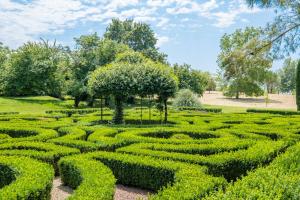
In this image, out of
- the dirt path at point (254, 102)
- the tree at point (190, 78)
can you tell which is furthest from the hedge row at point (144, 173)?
the dirt path at point (254, 102)

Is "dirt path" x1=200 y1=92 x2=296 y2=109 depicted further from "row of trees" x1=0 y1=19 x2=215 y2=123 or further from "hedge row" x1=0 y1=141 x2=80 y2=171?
"hedge row" x1=0 y1=141 x2=80 y2=171

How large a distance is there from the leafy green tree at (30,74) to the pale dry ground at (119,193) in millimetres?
28632

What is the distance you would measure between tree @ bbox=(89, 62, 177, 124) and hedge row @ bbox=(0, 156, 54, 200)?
797cm

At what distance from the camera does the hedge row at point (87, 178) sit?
564cm

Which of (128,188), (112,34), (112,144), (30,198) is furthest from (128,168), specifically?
(112,34)

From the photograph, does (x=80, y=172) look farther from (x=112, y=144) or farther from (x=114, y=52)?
(x=114, y=52)

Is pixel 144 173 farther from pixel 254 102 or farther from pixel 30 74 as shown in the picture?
pixel 254 102

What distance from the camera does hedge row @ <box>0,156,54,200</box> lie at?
5.54 m

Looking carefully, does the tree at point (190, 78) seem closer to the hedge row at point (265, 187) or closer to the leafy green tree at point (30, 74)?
the leafy green tree at point (30, 74)

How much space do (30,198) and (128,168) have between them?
2805 mm

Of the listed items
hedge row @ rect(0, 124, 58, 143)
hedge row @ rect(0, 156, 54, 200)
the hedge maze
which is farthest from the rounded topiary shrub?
hedge row @ rect(0, 156, 54, 200)

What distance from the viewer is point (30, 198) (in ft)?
18.5

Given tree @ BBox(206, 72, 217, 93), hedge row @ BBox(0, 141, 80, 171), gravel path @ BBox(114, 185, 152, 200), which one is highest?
tree @ BBox(206, 72, 217, 93)

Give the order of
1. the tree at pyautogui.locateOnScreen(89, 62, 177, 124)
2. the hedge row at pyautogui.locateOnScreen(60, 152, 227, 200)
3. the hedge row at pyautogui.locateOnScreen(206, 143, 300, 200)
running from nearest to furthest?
the hedge row at pyautogui.locateOnScreen(206, 143, 300, 200) < the hedge row at pyautogui.locateOnScreen(60, 152, 227, 200) < the tree at pyautogui.locateOnScreen(89, 62, 177, 124)
